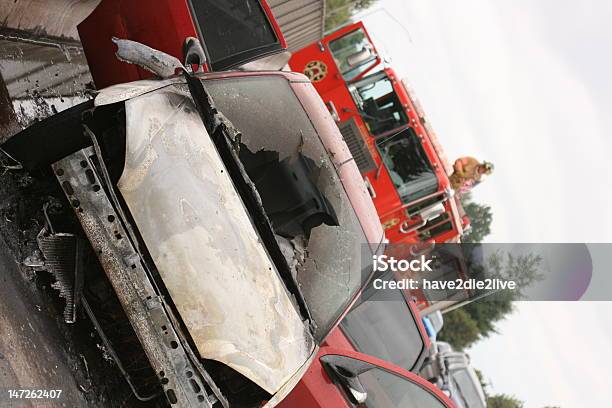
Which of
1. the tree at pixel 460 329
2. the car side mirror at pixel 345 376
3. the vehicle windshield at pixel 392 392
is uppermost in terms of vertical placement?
the car side mirror at pixel 345 376

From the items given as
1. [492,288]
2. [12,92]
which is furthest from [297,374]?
[492,288]

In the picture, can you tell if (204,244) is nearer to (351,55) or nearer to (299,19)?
(351,55)

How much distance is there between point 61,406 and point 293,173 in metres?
1.66

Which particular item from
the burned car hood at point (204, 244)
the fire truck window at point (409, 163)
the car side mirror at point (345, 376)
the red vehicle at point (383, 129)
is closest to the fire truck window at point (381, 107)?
the red vehicle at point (383, 129)

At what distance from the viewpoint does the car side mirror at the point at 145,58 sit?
3.00 meters

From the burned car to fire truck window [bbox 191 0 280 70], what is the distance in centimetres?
153

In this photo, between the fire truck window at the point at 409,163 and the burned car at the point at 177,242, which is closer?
the burned car at the point at 177,242

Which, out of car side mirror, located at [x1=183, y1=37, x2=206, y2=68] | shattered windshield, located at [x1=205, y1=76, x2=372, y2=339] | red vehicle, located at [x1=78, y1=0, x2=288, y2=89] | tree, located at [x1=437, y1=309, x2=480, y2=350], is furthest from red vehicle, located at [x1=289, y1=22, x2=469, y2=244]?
tree, located at [x1=437, y1=309, x2=480, y2=350]

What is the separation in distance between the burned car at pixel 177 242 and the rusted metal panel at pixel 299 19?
5204 millimetres

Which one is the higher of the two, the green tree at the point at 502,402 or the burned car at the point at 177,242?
the burned car at the point at 177,242

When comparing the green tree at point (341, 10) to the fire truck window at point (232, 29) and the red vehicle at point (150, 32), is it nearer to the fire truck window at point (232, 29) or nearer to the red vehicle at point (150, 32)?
the fire truck window at point (232, 29)

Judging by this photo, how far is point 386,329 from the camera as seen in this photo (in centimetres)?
514

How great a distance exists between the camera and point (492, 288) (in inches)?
335

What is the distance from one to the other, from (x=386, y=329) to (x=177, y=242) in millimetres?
2845
